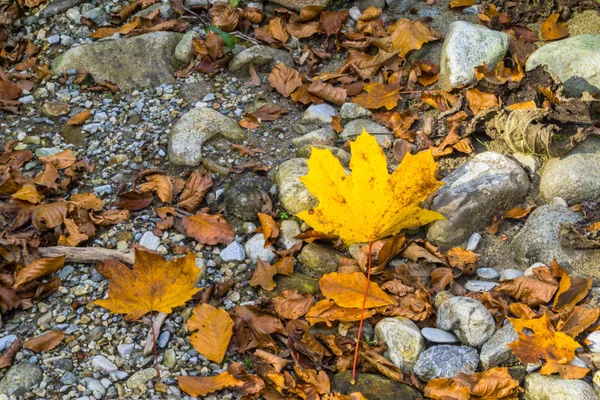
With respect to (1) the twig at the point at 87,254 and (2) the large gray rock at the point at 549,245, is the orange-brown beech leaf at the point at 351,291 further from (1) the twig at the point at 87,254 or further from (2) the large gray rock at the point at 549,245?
(1) the twig at the point at 87,254

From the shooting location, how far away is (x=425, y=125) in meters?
3.75

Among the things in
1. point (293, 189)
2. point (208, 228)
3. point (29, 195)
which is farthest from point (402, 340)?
point (29, 195)

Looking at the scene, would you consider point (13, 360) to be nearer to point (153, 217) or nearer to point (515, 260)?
point (153, 217)

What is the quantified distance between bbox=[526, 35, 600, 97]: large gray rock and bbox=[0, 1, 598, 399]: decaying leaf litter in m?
0.16

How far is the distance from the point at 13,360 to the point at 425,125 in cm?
244

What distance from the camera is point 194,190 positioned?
11.4 ft

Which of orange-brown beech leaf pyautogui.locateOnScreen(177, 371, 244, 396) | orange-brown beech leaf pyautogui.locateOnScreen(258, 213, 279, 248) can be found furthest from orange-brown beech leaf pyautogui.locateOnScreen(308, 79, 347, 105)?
orange-brown beech leaf pyautogui.locateOnScreen(177, 371, 244, 396)

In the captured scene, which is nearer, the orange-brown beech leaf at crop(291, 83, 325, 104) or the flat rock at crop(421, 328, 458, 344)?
the flat rock at crop(421, 328, 458, 344)

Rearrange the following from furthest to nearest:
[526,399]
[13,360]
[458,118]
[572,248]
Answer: [458,118] < [572,248] < [13,360] < [526,399]

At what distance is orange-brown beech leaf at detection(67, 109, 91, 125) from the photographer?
3994 millimetres

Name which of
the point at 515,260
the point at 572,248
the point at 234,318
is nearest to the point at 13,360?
the point at 234,318

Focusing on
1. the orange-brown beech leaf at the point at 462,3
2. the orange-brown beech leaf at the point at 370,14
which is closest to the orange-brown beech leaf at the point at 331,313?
the orange-brown beech leaf at the point at 370,14

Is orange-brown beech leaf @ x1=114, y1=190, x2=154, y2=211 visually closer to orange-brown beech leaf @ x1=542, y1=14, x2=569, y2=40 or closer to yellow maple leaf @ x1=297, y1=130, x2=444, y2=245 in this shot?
yellow maple leaf @ x1=297, y1=130, x2=444, y2=245

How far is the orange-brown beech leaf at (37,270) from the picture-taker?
299 centimetres
